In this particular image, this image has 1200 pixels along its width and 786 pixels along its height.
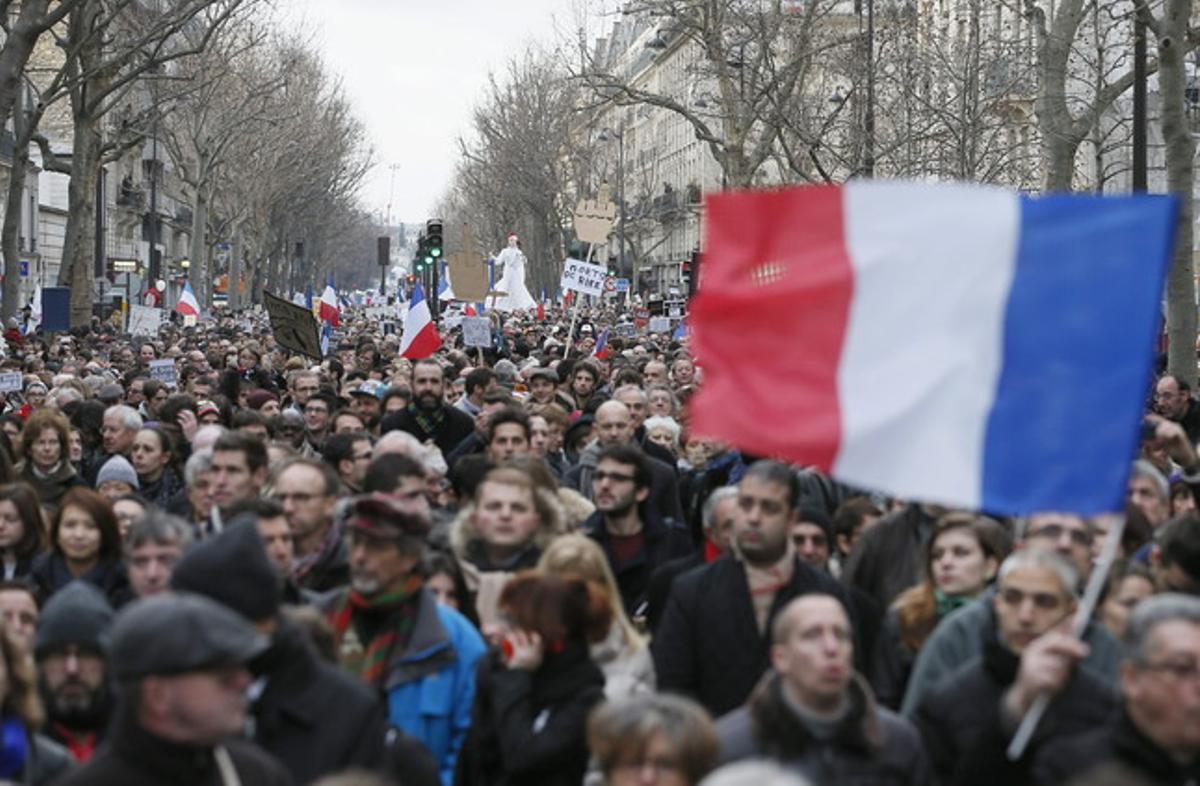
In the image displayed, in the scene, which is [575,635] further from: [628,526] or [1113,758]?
[628,526]

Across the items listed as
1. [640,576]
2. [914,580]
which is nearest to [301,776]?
[914,580]

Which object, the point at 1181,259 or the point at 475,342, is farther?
the point at 475,342

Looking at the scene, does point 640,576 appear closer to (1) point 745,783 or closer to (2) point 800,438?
(2) point 800,438

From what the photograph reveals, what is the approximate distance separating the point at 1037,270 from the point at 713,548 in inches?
158

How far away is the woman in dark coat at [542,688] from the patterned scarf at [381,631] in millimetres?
270

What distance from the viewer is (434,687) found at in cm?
692

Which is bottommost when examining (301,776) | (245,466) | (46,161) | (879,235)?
(301,776)

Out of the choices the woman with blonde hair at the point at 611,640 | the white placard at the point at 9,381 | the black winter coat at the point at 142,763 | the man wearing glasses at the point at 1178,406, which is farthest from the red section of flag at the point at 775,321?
the white placard at the point at 9,381

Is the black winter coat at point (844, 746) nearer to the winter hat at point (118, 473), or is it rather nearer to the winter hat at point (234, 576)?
the winter hat at point (234, 576)

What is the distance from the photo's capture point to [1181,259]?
2106 centimetres

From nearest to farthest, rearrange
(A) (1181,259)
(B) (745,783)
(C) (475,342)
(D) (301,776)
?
(B) (745,783) → (D) (301,776) → (A) (1181,259) → (C) (475,342)

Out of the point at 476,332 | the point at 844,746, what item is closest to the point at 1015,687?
the point at 844,746

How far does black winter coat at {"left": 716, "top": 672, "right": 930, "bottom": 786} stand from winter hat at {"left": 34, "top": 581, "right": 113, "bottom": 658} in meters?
1.77

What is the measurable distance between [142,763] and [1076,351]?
2335mm
